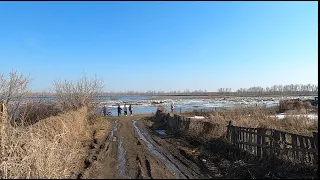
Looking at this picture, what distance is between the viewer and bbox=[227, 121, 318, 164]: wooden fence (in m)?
11.2

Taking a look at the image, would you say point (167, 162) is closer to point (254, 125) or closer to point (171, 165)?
point (171, 165)

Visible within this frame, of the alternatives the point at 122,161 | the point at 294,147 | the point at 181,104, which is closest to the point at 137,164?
the point at 122,161

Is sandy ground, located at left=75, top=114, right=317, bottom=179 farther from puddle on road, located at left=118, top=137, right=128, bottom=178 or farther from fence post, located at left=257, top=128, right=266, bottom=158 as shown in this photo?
fence post, located at left=257, top=128, right=266, bottom=158

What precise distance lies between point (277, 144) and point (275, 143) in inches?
3.4

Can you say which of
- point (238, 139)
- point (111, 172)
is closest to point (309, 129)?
point (238, 139)

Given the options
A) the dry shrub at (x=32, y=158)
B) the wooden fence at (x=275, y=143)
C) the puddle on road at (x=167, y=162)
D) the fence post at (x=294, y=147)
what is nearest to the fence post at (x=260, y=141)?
the wooden fence at (x=275, y=143)

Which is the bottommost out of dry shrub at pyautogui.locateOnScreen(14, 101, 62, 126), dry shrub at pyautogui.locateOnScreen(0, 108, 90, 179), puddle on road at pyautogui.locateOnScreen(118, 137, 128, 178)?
puddle on road at pyautogui.locateOnScreen(118, 137, 128, 178)

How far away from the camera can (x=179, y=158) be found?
47.1ft

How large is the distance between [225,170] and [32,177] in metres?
6.17

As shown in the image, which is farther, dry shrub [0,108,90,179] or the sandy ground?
the sandy ground

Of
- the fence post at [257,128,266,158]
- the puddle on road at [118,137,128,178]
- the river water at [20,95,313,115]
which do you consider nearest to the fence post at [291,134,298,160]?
the fence post at [257,128,266,158]

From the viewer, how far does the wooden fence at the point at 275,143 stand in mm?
11234

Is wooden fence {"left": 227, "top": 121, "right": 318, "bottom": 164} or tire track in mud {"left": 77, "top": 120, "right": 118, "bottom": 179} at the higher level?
wooden fence {"left": 227, "top": 121, "right": 318, "bottom": 164}

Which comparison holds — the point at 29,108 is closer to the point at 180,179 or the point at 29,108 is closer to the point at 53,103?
the point at 53,103
